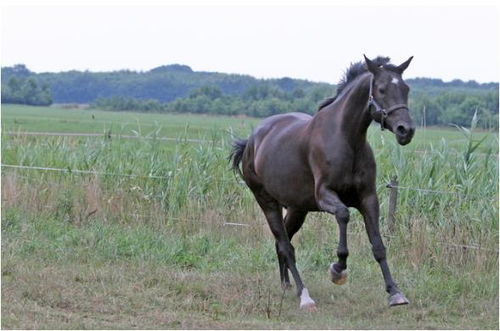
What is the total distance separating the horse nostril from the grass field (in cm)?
155

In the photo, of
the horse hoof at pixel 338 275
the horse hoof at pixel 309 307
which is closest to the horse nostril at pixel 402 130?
the horse hoof at pixel 338 275

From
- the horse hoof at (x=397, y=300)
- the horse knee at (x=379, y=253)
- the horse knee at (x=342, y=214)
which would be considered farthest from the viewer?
the horse knee at (x=379, y=253)

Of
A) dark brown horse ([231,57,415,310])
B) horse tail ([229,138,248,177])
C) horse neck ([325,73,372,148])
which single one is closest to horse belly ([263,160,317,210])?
dark brown horse ([231,57,415,310])

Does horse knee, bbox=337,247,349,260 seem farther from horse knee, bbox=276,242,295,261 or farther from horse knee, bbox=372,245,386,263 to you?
horse knee, bbox=276,242,295,261

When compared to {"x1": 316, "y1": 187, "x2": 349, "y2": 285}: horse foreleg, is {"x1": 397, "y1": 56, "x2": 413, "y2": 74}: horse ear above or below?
above

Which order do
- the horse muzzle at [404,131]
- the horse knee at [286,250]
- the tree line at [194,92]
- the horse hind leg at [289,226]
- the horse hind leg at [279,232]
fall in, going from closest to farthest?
the horse muzzle at [404,131]
the horse hind leg at [279,232]
the horse knee at [286,250]
the horse hind leg at [289,226]
the tree line at [194,92]

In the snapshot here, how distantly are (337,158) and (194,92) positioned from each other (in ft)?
92.0

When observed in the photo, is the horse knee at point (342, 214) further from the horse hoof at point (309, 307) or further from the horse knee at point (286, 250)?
the horse knee at point (286, 250)

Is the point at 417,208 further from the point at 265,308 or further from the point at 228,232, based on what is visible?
the point at 265,308

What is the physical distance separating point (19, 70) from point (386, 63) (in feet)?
146

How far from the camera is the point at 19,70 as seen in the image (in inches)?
1924

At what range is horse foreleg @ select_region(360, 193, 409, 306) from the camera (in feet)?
22.7

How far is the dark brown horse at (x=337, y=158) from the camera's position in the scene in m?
6.84

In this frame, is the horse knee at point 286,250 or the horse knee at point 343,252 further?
the horse knee at point 286,250
